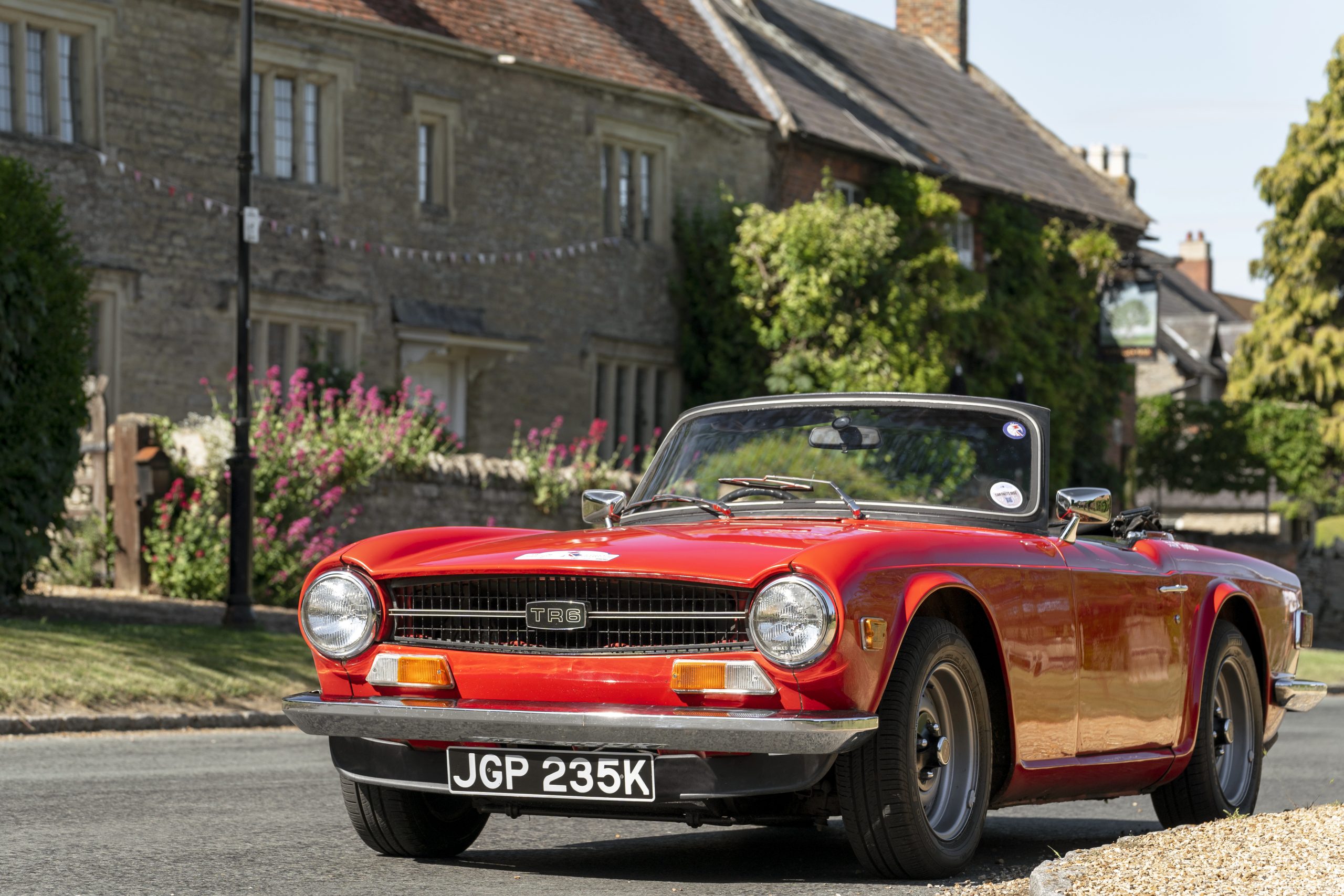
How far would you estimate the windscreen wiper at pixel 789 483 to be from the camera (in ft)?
21.2

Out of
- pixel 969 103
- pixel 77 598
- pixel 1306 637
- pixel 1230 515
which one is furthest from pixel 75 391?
pixel 1230 515

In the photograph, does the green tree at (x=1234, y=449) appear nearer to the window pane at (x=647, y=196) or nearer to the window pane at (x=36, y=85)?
the window pane at (x=647, y=196)

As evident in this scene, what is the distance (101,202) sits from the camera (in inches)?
781

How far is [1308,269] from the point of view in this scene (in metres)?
36.6

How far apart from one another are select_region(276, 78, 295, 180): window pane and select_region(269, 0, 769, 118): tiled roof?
0.97 m

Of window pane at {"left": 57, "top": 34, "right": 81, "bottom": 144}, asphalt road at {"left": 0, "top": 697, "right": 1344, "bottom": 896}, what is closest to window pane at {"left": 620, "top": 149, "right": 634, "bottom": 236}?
window pane at {"left": 57, "top": 34, "right": 81, "bottom": 144}

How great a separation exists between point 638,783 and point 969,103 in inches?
1247

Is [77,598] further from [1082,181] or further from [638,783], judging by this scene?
[1082,181]

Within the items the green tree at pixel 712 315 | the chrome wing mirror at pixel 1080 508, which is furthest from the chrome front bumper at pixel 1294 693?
the green tree at pixel 712 315

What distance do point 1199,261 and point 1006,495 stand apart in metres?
70.6

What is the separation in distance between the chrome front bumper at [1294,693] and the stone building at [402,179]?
14.7m

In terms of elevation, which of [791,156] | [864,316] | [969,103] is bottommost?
[864,316]

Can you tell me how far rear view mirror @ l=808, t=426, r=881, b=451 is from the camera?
668 centimetres

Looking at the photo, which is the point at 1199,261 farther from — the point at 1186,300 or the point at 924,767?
the point at 924,767
